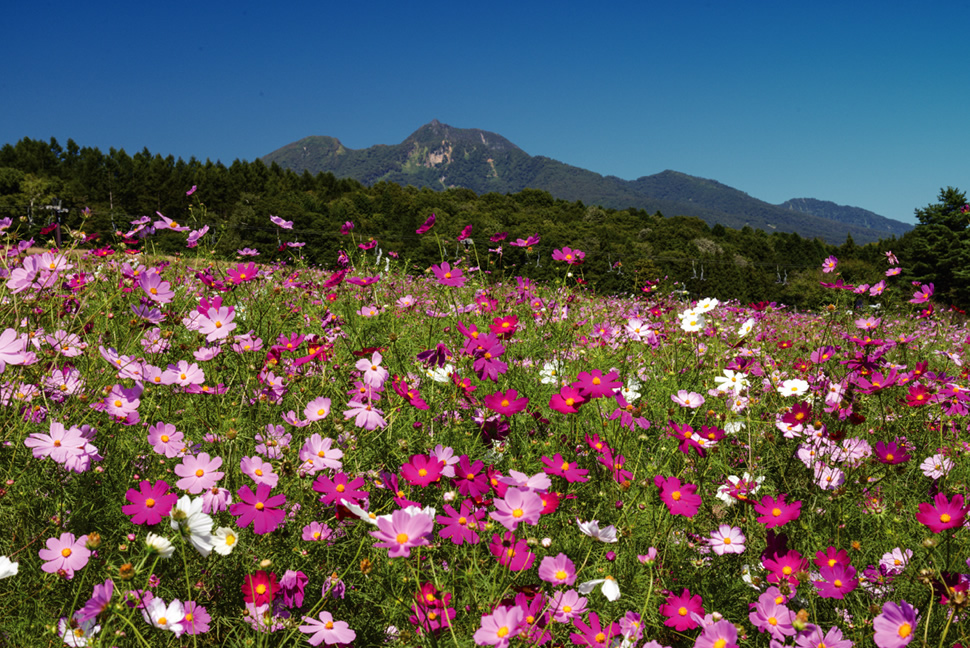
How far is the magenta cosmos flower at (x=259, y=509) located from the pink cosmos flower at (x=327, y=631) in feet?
0.60

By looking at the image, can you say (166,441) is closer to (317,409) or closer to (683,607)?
(317,409)

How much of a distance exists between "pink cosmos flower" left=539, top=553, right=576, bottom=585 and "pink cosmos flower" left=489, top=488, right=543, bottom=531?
10 cm

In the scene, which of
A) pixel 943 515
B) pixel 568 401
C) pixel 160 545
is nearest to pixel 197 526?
pixel 160 545

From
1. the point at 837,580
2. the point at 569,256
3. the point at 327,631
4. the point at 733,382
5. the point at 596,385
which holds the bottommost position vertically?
the point at 327,631

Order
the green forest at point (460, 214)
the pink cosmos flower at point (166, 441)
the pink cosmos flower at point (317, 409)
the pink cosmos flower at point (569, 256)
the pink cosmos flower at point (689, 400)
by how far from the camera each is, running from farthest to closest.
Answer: the green forest at point (460, 214) < the pink cosmos flower at point (569, 256) < the pink cosmos flower at point (689, 400) < the pink cosmos flower at point (317, 409) < the pink cosmos flower at point (166, 441)

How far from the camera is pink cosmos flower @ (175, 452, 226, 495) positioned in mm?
1165

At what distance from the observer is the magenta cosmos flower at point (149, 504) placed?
38.4 inches

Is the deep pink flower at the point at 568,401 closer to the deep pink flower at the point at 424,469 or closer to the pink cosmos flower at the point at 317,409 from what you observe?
the deep pink flower at the point at 424,469

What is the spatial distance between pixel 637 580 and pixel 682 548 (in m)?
0.17

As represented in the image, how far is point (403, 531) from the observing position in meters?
0.93

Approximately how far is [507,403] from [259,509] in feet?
1.99

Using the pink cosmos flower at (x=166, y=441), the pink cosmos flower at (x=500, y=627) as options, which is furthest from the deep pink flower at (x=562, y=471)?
the pink cosmos flower at (x=166, y=441)

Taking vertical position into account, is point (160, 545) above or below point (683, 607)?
above

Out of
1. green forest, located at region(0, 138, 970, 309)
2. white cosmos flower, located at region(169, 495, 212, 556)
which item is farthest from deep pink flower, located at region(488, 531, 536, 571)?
green forest, located at region(0, 138, 970, 309)
